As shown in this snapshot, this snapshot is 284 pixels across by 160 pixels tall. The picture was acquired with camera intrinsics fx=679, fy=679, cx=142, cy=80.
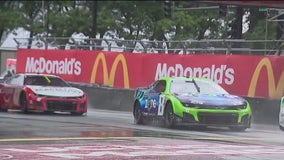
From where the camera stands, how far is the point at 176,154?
10.9m

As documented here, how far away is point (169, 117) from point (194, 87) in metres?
1.27

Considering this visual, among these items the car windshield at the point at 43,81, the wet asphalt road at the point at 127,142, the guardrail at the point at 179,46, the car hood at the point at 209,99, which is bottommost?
the wet asphalt road at the point at 127,142

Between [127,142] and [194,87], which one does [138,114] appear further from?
[127,142]

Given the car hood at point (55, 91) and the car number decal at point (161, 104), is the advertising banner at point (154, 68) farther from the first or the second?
the car hood at point (55, 91)

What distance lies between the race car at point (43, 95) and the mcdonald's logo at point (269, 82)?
5.20 m

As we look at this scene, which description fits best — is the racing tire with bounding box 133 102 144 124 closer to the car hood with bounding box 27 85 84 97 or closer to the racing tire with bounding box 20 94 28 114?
the car hood with bounding box 27 85 84 97

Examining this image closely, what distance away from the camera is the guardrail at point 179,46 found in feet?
73.8

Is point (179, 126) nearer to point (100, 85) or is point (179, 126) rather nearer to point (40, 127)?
point (40, 127)

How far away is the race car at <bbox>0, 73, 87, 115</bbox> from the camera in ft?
67.1

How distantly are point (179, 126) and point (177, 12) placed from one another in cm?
2098

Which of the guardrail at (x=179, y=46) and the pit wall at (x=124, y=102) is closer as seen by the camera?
the pit wall at (x=124, y=102)

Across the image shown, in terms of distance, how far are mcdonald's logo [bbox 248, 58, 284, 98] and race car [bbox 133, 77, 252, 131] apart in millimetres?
3053

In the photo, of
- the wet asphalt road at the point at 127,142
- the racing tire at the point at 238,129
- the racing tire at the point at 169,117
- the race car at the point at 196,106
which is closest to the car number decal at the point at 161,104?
the race car at the point at 196,106

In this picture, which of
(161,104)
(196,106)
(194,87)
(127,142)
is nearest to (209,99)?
(196,106)
